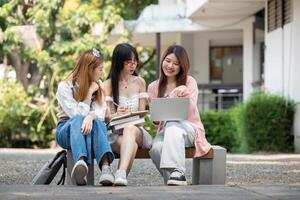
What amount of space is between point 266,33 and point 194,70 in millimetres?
5912

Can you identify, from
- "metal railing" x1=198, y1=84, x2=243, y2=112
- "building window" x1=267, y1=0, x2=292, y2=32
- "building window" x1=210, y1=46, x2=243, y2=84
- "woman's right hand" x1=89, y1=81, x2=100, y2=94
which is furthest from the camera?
"building window" x1=210, y1=46, x2=243, y2=84

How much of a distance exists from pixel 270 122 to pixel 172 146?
9.70 m

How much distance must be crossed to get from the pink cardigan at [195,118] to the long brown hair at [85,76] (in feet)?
1.88

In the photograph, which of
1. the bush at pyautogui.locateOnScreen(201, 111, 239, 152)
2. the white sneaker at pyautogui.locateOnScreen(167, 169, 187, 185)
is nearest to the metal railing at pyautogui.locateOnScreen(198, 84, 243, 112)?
the bush at pyautogui.locateOnScreen(201, 111, 239, 152)

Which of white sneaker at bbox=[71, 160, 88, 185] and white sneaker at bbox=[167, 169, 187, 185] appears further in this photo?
white sneaker at bbox=[167, 169, 187, 185]

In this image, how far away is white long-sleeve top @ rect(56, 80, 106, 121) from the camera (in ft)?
22.2

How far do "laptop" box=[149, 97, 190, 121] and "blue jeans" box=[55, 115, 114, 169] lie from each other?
496 mm

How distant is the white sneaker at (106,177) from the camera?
643 cm

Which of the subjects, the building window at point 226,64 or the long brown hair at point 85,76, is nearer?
the long brown hair at point 85,76

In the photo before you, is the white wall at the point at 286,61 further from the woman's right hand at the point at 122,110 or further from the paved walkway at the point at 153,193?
the paved walkway at the point at 153,193

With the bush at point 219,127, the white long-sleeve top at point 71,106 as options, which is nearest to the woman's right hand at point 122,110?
the white long-sleeve top at point 71,106

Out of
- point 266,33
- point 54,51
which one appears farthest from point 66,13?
point 266,33

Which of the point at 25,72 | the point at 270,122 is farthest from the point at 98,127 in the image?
the point at 25,72

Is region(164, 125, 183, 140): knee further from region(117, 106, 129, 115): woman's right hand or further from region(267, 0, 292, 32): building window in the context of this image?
region(267, 0, 292, 32): building window
